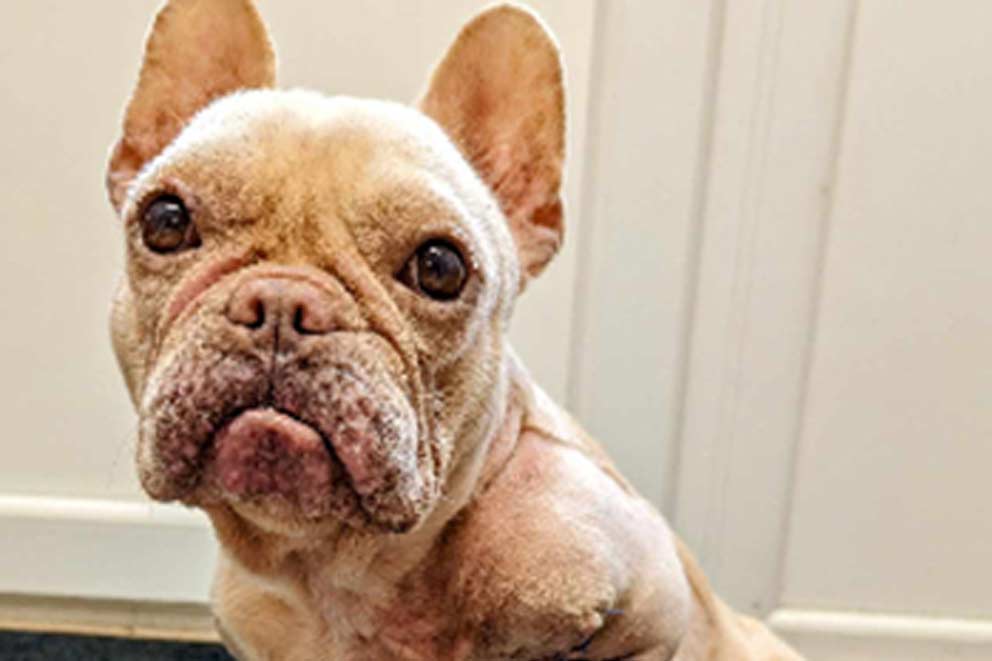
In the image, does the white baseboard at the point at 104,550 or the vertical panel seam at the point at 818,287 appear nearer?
the vertical panel seam at the point at 818,287

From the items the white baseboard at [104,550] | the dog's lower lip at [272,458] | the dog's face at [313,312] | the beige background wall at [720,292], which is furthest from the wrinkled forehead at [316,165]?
the white baseboard at [104,550]

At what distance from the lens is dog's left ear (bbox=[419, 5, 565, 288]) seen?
704mm

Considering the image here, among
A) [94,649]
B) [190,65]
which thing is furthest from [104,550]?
[190,65]

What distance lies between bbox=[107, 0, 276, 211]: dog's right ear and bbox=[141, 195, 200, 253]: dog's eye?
114 millimetres

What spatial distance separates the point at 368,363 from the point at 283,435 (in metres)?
0.05

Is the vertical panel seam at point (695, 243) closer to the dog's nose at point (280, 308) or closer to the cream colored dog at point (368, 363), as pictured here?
the cream colored dog at point (368, 363)

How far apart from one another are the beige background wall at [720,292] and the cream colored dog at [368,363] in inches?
16.7

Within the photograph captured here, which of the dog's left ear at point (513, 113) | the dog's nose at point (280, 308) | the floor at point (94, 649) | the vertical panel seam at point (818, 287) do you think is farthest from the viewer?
the floor at point (94, 649)

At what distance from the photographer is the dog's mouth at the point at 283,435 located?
1.84 ft

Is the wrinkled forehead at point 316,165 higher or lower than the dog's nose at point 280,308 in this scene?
higher

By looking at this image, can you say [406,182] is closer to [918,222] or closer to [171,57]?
[171,57]

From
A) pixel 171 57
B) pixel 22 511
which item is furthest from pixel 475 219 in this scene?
pixel 22 511

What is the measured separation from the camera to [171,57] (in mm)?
709

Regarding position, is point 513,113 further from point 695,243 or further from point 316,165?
point 695,243
